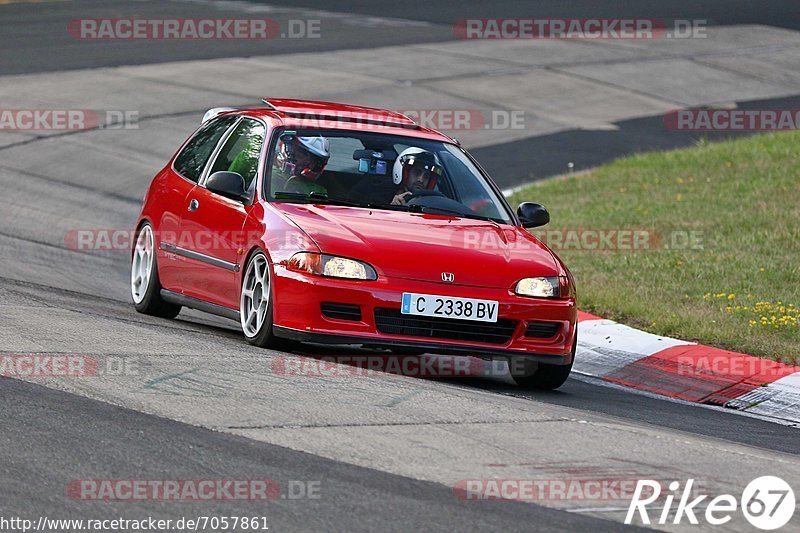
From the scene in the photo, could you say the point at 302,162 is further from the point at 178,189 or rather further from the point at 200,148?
the point at 200,148

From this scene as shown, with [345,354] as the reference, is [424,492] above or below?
above

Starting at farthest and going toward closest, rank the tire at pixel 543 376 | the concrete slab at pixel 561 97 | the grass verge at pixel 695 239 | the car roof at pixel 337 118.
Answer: the concrete slab at pixel 561 97 → the grass verge at pixel 695 239 → the car roof at pixel 337 118 → the tire at pixel 543 376

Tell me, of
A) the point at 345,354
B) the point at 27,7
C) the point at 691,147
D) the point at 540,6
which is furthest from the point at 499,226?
the point at 540,6

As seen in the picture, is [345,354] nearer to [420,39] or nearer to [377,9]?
[420,39]

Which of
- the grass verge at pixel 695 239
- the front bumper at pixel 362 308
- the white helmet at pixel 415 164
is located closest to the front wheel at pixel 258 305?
the front bumper at pixel 362 308

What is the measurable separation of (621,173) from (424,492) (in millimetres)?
13089

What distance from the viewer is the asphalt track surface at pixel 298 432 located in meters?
5.30

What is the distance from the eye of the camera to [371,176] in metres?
9.27

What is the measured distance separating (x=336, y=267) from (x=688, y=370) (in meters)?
2.89

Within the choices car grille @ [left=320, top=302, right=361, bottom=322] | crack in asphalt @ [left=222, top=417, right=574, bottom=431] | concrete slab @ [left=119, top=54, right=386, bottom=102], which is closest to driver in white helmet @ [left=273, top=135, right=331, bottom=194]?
car grille @ [left=320, top=302, right=361, bottom=322]

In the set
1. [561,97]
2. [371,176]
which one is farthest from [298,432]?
[561,97]

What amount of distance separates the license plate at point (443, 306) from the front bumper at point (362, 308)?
29 mm

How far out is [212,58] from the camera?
84.8ft

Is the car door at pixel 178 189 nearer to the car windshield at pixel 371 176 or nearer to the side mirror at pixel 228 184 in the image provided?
the side mirror at pixel 228 184
